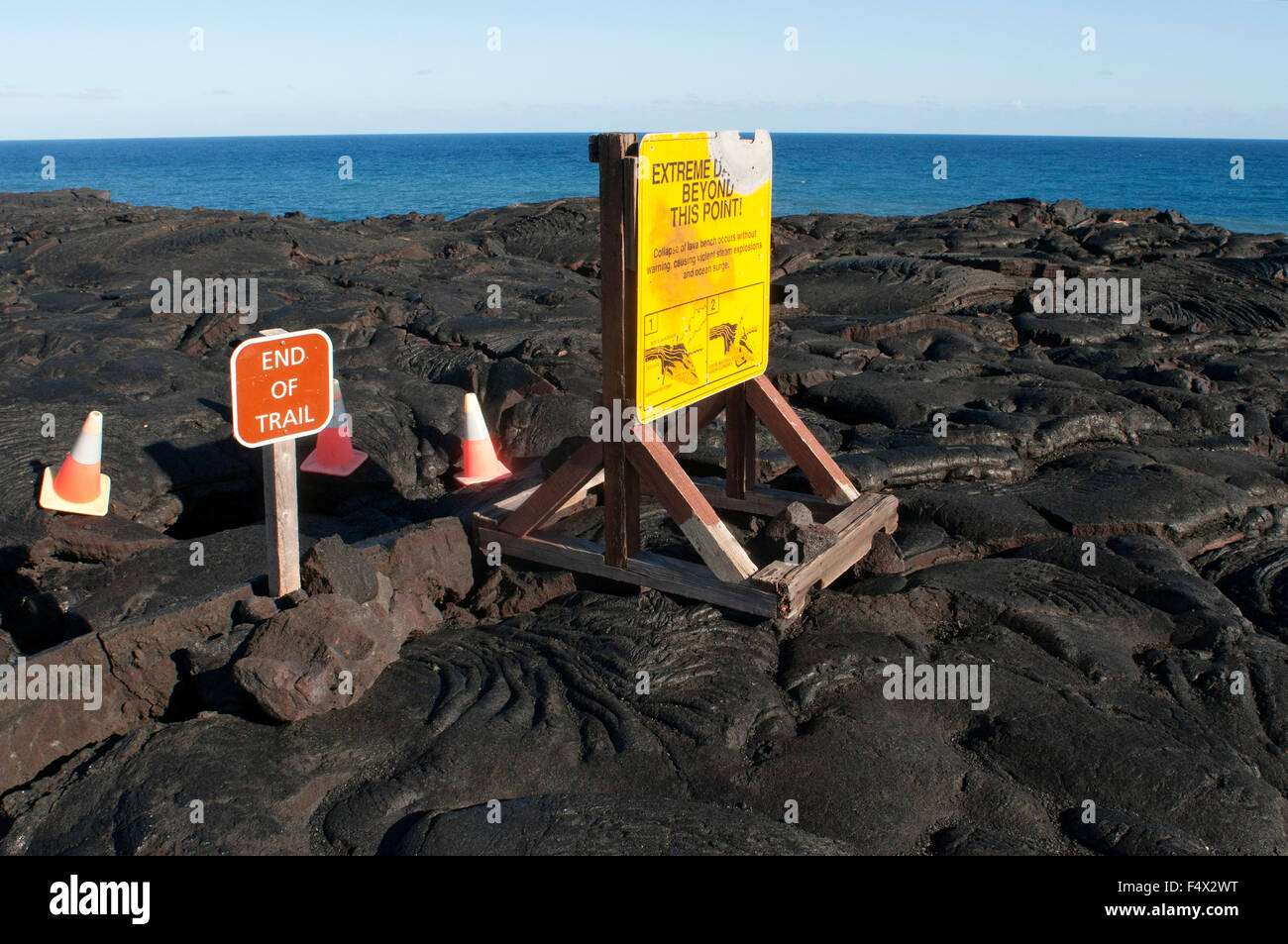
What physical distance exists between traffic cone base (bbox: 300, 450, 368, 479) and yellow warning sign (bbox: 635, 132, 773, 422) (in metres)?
3.16

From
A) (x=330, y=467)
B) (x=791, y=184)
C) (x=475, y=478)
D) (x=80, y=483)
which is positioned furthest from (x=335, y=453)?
(x=791, y=184)

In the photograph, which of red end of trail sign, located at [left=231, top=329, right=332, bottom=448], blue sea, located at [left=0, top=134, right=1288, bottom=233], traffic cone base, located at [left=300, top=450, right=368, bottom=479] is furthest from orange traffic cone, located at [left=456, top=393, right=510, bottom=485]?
blue sea, located at [left=0, top=134, right=1288, bottom=233]

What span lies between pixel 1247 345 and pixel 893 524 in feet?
27.0

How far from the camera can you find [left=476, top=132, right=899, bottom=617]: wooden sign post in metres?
5.02

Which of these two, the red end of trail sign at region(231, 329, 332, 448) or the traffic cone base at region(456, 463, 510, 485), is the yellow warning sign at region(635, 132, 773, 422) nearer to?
the red end of trail sign at region(231, 329, 332, 448)

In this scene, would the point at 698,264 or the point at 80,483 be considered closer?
the point at 698,264

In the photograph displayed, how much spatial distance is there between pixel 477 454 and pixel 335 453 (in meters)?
1.03

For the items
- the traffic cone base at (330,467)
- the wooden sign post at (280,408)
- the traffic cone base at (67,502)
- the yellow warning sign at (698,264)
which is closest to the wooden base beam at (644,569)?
the yellow warning sign at (698,264)

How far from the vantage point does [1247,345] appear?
12.1 meters

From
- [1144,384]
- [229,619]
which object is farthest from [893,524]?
[1144,384]

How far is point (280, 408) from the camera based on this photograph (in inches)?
181

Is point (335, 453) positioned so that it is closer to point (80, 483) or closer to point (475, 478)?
point (475, 478)

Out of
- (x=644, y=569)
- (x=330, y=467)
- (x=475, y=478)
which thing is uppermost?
(x=330, y=467)

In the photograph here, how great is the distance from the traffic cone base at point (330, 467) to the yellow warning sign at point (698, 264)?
3158mm
